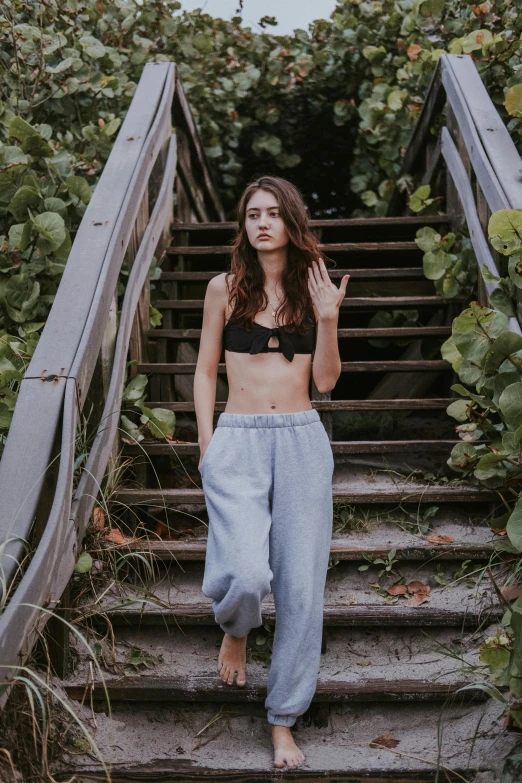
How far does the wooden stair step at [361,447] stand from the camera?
3.03 metres

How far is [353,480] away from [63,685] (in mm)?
1387

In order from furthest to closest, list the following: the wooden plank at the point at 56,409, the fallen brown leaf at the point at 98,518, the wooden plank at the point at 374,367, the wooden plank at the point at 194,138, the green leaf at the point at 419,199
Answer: the wooden plank at the point at 194,138 < the green leaf at the point at 419,199 < the wooden plank at the point at 374,367 < the fallen brown leaf at the point at 98,518 < the wooden plank at the point at 56,409

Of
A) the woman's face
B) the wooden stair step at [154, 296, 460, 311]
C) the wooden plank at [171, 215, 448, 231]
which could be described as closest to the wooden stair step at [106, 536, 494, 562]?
the woman's face

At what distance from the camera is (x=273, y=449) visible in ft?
6.81

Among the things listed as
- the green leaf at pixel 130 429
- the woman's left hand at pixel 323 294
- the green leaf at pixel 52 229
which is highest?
the green leaf at pixel 52 229

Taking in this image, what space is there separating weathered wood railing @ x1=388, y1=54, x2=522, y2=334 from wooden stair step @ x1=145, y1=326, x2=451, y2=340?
9.7 inches

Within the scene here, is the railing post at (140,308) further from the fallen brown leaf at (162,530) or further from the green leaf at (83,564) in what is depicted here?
the green leaf at (83,564)

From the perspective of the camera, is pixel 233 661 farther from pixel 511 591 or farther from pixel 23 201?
pixel 23 201

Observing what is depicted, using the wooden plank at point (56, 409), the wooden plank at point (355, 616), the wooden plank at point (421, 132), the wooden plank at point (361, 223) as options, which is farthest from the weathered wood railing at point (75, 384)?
the wooden plank at point (421, 132)

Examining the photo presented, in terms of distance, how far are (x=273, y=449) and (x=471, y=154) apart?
1861 millimetres

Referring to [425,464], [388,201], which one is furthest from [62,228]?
[388,201]

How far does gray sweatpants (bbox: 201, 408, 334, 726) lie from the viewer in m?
2.02

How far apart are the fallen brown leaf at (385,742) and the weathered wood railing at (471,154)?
4.21ft

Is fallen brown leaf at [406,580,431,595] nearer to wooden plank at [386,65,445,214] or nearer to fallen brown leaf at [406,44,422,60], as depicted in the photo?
wooden plank at [386,65,445,214]
